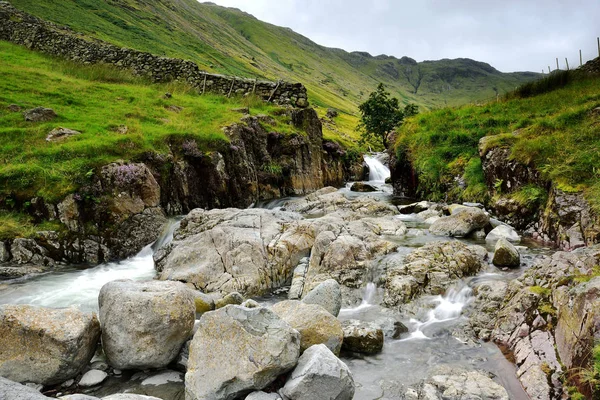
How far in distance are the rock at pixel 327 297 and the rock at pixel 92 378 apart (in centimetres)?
509

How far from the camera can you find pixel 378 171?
145 ft

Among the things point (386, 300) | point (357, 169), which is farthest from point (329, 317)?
point (357, 169)

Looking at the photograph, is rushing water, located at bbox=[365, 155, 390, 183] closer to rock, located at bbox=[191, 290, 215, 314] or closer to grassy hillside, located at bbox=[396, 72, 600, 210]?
grassy hillside, located at bbox=[396, 72, 600, 210]

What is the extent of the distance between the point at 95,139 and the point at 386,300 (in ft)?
54.0

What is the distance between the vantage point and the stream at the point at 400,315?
7570 mm

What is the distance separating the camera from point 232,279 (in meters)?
12.7

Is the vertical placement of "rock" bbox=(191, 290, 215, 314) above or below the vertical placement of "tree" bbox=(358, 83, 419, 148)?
below

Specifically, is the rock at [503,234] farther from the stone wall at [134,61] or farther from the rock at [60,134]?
the stone wall at [134,61]

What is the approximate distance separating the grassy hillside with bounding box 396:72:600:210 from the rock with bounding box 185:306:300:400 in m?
11.6

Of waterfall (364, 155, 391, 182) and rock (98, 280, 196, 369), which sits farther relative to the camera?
waterfall (364, 155, 391, 182)

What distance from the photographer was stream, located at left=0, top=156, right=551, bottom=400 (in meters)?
7.57

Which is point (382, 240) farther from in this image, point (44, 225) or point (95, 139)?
point (95, 139)

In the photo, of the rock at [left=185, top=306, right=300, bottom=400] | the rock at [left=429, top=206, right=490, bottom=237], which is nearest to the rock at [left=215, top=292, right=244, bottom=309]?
the rock at [left=185, top=306, right=300, bottom=400]

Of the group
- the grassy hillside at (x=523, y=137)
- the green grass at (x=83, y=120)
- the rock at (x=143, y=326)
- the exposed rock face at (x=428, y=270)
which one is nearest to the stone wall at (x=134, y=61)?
the green grass at (x=83, y=120)
